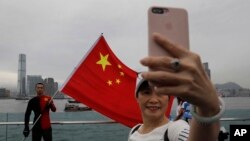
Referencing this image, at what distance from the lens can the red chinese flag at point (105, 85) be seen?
17.7ft

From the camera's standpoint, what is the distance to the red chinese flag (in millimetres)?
5383

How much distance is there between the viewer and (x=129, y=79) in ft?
19.0

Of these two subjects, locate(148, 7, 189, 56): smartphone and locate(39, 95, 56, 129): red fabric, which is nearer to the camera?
locate(148, 7, 189, 56): smartphone

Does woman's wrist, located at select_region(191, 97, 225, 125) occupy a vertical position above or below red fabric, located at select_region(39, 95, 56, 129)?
above

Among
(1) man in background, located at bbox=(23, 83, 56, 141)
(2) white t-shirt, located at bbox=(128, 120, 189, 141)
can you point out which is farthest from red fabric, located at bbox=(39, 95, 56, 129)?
(2) white t-shirt, located at bbox=(128, 120, 189, 141)

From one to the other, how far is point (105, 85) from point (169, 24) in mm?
4616

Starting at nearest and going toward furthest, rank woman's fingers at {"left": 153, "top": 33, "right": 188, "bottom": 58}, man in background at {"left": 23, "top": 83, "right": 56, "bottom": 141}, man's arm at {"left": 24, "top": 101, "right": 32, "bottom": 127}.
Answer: woman's fingers at {"left": 153, "top": 33, "right": 188, "bottom": 58}
man's arm at {"left": 24, "top": 101, "right": 32, "bottom": 127}
man in background at {"left": 23, "top": 83, "right": 56, "bottom": 141}

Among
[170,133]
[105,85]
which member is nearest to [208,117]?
[170,133]

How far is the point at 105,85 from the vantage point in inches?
221

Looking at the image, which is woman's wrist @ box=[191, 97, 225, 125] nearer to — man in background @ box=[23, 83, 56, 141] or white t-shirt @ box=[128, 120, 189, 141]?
white t-shirt @ box=[128, 120, 189, 141]

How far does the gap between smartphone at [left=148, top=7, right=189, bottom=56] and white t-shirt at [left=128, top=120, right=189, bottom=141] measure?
61 cm

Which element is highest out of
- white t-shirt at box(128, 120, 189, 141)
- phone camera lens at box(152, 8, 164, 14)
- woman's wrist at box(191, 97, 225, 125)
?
phone camera lens at box(152, 8, 164, 14)

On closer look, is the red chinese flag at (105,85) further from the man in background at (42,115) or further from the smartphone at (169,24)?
the smartphone at (169,24)

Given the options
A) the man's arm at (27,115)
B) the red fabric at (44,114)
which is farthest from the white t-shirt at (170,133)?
the red fabric at (44,114)
